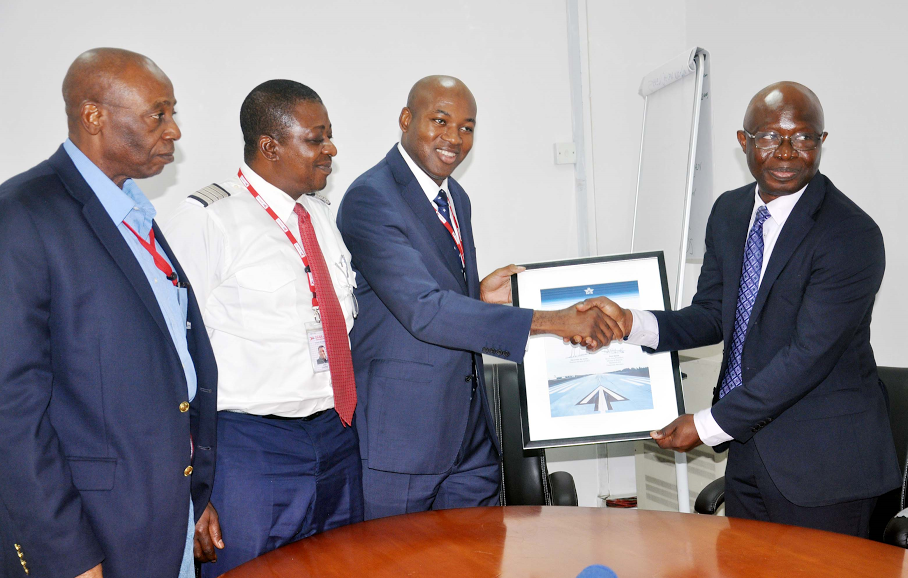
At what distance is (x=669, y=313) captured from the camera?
9.36 ft

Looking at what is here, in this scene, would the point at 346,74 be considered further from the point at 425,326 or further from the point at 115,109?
the point at 115,109

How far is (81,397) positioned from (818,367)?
84.5 inches

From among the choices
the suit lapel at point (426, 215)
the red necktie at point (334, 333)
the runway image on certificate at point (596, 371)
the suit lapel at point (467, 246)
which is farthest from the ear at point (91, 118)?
the runway image on certificate at point (596, 371)

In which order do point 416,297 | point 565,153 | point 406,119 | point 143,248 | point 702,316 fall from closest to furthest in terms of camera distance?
1. point 143,248
2. point 416,297
3. point 406,119
4. point 702,316
5. point 565,153

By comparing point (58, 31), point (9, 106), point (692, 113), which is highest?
point (58, 31)

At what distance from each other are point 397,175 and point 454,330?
643 millimetres

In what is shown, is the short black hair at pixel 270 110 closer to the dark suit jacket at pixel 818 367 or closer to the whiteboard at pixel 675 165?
the dark suit jacket at pixel 818 367

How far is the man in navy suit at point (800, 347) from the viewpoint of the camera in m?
2.26

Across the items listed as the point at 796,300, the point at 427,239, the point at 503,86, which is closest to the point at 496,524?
the point at 427,239

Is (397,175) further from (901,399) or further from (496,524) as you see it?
(901,399)

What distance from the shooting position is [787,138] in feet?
7.80

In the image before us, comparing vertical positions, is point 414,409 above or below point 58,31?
below

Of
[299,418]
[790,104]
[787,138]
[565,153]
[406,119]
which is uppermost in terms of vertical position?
[565,153]

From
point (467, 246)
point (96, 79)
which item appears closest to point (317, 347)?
point (467, 246)
